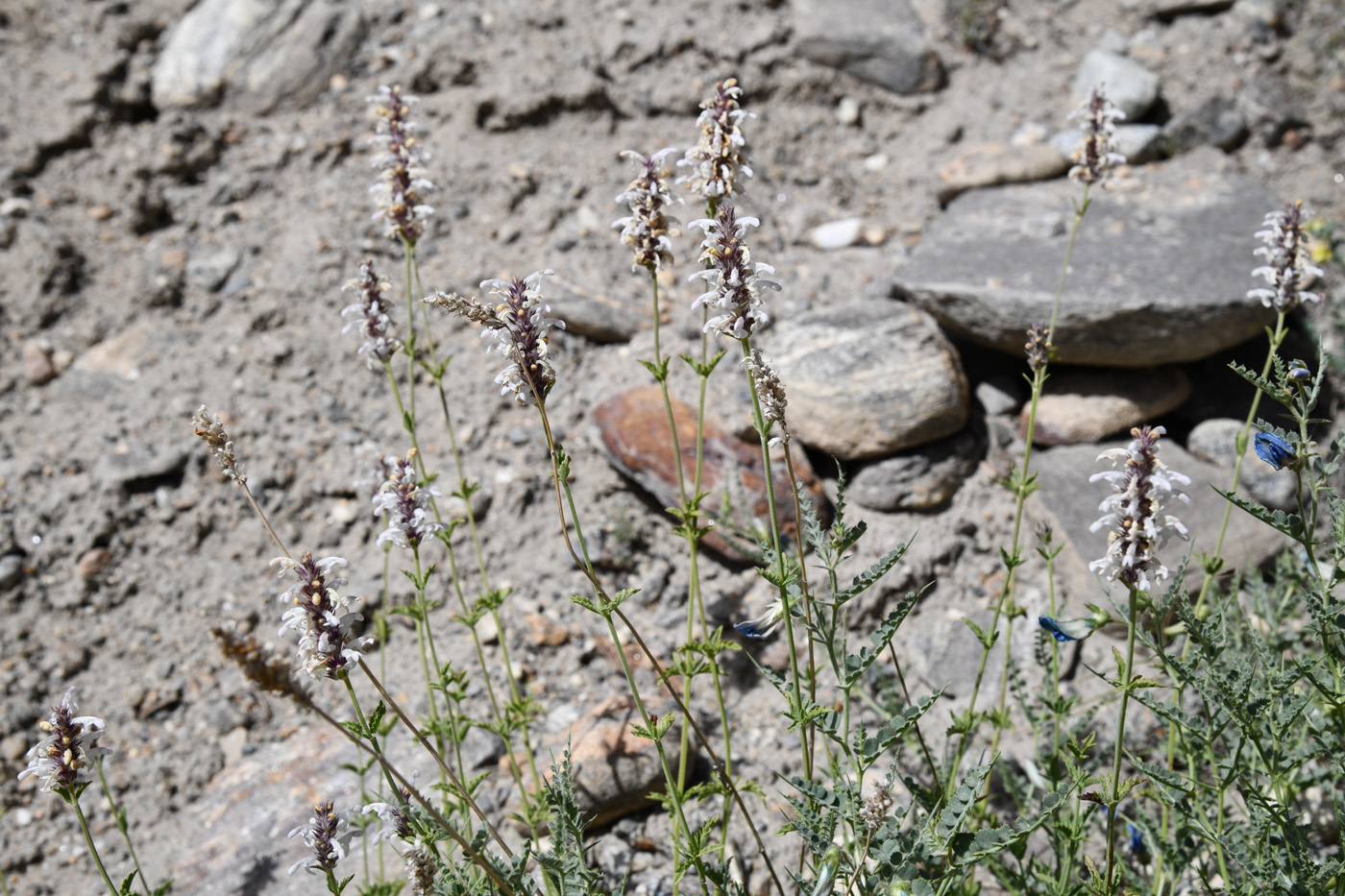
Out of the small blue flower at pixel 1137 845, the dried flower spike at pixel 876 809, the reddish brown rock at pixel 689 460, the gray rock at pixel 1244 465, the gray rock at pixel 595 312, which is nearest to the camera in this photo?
the dried flower spike at pixel 876 809

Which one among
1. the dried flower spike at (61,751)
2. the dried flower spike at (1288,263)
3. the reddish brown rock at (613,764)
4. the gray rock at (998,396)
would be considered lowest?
the reddish brown rock at (613,764)

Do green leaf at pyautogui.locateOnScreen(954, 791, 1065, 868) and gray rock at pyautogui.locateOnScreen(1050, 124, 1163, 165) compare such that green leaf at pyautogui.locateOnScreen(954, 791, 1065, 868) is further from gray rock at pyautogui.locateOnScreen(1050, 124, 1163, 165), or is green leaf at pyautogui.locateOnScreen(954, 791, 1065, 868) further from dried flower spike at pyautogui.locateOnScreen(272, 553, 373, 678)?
gray rock at pyautogui.locateOnScreen(1050, 124, 1163, 165)

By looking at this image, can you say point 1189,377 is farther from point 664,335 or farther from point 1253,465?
point 664,335

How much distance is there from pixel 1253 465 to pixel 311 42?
6.71 m

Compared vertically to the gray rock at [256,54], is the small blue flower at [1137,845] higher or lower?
lower

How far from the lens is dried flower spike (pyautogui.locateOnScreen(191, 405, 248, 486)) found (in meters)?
2.54

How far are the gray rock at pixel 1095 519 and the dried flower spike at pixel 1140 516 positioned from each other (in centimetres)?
249

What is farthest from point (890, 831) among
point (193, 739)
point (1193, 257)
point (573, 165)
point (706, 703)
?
point (573, 165)

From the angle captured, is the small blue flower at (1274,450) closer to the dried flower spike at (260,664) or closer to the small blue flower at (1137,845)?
the small blue flower at (1137,845)

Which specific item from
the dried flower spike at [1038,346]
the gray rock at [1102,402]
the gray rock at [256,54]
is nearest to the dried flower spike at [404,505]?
the dried flower spike at [1038,346]

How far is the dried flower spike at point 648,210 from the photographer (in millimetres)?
2881

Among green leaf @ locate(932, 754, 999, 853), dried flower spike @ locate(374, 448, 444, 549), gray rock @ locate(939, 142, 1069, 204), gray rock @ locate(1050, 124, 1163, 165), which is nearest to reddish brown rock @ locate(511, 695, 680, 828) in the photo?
dried flower spike @ locate(374, 448, 444, 549)

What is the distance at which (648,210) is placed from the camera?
2.88 meters

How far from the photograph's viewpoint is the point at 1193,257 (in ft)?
16.8
